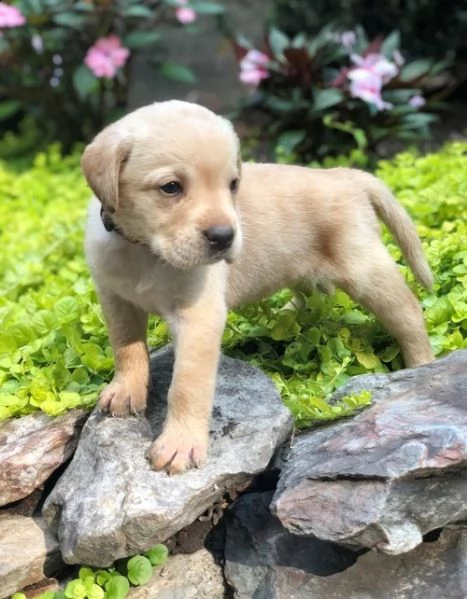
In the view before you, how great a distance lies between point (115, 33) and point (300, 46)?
216 centimetres

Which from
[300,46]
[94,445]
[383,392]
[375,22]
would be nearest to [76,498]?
[94,445]

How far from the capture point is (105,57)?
26.9 ft

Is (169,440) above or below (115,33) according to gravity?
below

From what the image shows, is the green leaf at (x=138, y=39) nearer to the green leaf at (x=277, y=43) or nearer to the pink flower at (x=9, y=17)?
the pink flower at (x=9, y=17)

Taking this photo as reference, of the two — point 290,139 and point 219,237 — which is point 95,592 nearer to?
point 219,237

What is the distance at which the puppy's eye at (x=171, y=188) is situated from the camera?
2.86m

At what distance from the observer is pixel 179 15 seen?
8430 mm

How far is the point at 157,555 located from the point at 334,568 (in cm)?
64

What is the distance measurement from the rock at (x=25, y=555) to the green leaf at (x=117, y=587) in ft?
0.93

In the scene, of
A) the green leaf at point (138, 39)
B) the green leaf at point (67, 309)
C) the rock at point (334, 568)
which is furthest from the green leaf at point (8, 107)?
the rock at point (334, 568)

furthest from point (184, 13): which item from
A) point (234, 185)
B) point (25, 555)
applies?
point (25, 555)

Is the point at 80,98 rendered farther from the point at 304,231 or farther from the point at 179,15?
the point at 304,231

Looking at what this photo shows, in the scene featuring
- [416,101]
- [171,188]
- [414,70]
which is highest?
[171,188]

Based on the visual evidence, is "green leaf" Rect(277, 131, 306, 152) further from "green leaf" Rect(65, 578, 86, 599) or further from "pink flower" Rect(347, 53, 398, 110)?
"green leaf" Rect(65, 578, 86, 599)
